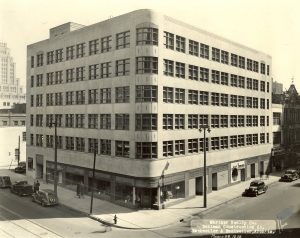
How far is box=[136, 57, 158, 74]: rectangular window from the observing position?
3644 centimetres

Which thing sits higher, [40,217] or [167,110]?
[167,110]

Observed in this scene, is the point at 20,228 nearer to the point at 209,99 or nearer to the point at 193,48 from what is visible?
the point at 209,99

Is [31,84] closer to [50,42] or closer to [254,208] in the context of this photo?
[50,42]

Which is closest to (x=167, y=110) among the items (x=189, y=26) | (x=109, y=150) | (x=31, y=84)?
(x=109, y=150)

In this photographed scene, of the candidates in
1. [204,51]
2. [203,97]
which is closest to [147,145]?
[203,97]

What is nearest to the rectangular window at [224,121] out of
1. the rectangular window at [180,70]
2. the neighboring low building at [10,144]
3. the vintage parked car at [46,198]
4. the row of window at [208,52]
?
the row of window at [208,52]

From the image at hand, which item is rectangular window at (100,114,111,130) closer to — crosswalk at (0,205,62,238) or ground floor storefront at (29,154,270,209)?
ground floor storefront at (29,154,270,209)

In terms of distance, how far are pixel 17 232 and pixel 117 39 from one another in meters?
22.0

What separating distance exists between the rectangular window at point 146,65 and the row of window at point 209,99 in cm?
270

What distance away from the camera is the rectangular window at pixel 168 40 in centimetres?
3812

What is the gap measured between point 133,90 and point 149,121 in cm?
365

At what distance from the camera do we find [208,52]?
45.1 m

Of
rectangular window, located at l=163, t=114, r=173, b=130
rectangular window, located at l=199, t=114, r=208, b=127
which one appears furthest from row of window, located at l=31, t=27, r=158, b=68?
rectangular window, located at l=199, t=114, r=208, b=127

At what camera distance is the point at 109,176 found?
39781 mm
